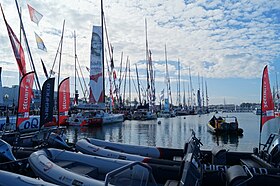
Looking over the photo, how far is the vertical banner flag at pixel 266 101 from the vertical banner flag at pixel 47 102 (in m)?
9.82

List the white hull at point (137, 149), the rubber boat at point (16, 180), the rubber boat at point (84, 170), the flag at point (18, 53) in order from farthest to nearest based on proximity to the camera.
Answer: the flag at point (18, 53)
the white hull at point (137, 149)
the rubber boat at point (16, 180)
the rubber boat at point (84, 170)

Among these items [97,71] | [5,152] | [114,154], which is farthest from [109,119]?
[5,152]

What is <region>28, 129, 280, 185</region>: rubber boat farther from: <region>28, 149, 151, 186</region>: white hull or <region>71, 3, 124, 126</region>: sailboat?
<region>71, 3, 124, 126</region>: sailboat

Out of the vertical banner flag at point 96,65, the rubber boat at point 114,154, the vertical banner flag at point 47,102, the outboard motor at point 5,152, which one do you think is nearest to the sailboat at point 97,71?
the vertical banner flag at point 96,65

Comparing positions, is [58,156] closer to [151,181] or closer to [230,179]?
[151,181]

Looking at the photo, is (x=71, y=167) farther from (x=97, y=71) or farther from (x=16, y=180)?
(x=97, y=71)

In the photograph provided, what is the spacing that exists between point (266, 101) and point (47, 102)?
33.5 ft

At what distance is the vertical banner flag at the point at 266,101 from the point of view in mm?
9562

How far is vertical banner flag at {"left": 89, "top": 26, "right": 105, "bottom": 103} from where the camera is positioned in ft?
118

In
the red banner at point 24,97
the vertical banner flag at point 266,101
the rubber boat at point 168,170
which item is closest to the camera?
the rubber boat at point 168,170

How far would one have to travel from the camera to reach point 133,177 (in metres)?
4.55

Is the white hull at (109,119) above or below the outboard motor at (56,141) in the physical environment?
below

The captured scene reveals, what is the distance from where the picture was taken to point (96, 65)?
1423 inches

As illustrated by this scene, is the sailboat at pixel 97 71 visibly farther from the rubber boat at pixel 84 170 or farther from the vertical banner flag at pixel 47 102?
the rubber boat at pixel 84 170
